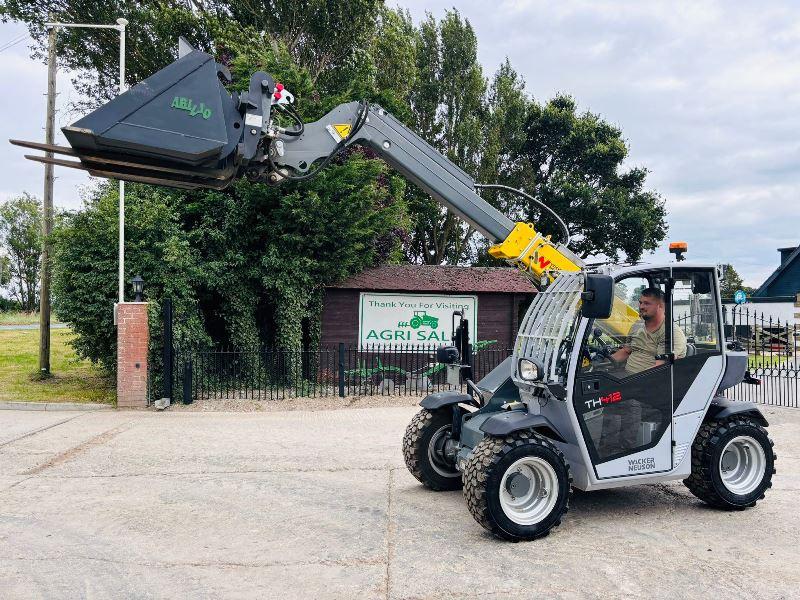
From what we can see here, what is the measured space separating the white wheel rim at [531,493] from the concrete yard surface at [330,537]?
238 mm

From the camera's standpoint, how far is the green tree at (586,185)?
29.7 metres

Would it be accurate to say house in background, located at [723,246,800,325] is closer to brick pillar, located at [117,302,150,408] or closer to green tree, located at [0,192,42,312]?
brick pillar, located at [117,302,150,408]

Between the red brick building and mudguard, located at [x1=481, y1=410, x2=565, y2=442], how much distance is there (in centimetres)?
959

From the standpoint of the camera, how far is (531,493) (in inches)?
211

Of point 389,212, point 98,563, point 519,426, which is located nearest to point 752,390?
point 389,212

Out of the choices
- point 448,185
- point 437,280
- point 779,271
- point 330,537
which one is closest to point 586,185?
point 779,271

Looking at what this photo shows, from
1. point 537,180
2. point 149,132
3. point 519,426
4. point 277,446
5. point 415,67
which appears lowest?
point 277,446

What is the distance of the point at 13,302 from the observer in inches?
2475

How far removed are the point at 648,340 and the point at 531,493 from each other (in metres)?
1.67

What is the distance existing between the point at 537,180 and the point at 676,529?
27.3 metres

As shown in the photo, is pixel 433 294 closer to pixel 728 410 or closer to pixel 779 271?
pixel 728 410

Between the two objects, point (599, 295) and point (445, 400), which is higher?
point (599, 295)

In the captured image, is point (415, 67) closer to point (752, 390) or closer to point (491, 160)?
point (491, 160)

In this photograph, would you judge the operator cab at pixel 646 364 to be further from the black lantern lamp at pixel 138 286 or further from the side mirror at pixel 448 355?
the black lantern lamp at pixel 138 286
